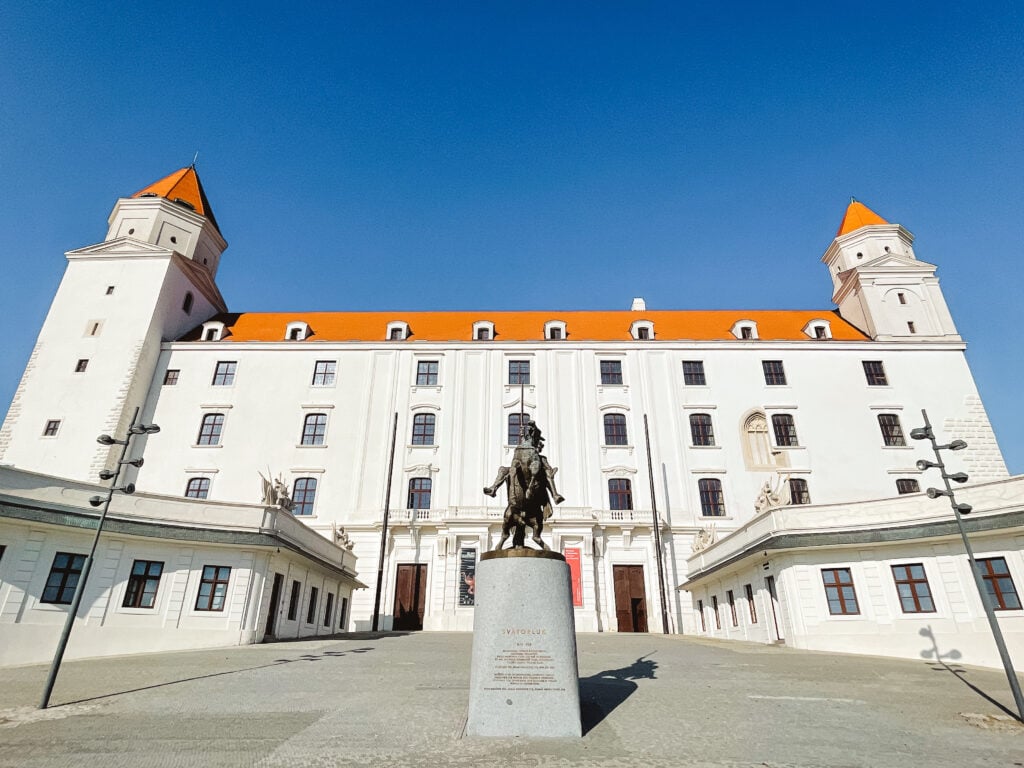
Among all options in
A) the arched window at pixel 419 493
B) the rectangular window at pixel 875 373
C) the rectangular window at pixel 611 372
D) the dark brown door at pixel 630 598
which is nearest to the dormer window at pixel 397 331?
the arched window at pixel 419 493

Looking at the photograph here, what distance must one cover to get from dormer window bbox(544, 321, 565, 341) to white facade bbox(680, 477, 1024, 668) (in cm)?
2166

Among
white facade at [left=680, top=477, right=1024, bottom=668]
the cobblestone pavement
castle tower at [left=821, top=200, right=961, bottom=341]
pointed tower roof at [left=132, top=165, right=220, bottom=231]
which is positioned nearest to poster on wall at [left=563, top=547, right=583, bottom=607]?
white facade at [left=680, top=477, right=1024, bottom=668]

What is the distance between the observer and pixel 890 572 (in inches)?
711

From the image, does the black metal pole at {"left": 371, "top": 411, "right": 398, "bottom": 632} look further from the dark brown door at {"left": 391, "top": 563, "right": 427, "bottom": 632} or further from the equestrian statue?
the equestrian statue

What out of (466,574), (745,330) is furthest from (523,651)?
(745,330)

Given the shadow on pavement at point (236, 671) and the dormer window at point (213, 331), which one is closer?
the shadow on pavement at point (236, 671)

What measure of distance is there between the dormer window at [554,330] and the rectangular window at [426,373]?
323 inches

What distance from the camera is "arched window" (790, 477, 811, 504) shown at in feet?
108

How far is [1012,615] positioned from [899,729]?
1197 cm

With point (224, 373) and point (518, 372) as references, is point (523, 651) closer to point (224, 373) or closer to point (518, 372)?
point (518, 372)

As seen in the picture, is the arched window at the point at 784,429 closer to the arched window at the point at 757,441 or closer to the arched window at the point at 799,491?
the arched window at the point at 757,441

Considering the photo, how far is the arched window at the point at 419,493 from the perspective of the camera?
33781 millimetres

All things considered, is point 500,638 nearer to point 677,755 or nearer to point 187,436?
point 677,755

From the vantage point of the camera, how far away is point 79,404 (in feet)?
112
